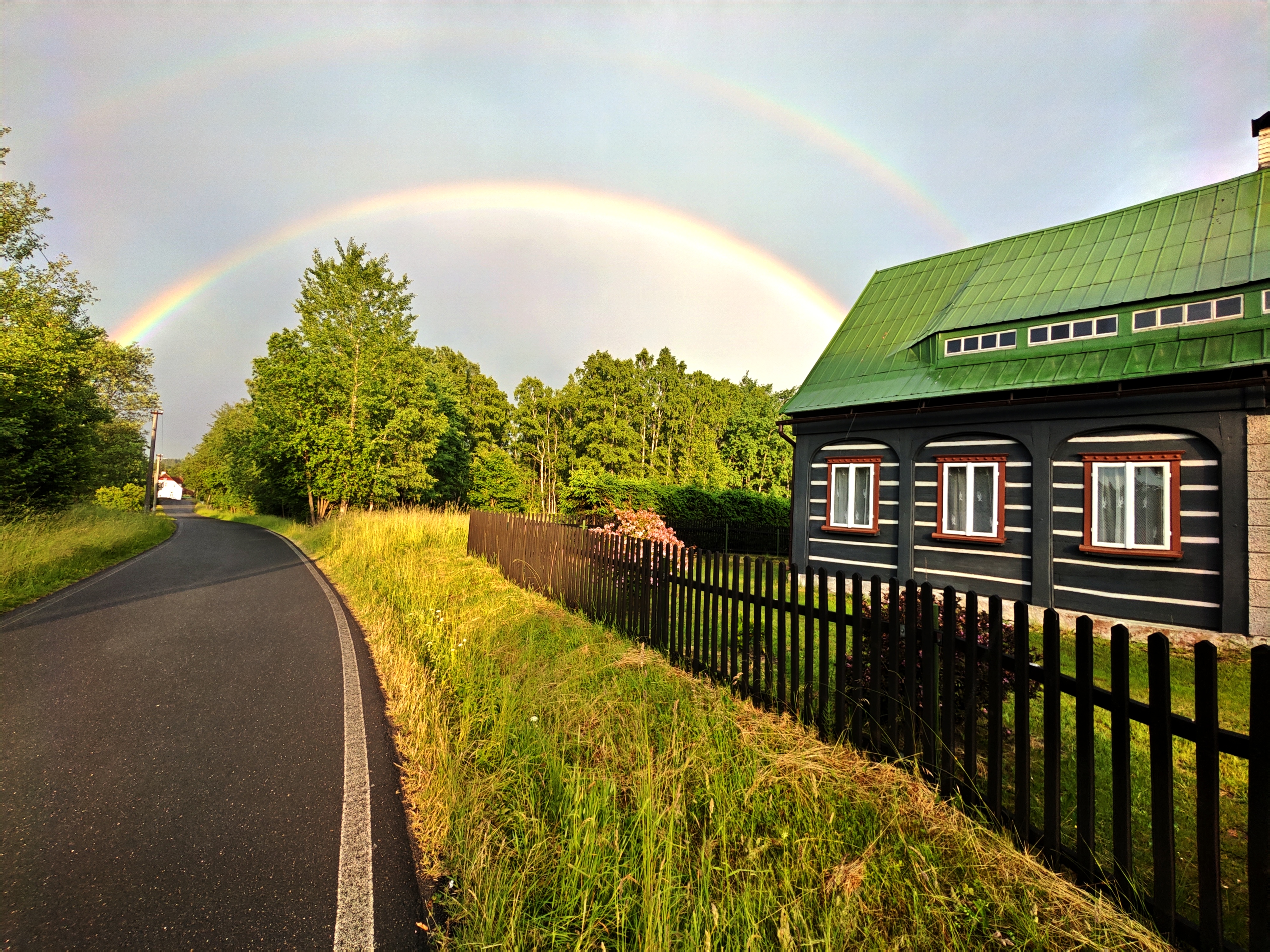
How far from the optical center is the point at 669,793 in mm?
2990

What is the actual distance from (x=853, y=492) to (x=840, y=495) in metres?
0.37

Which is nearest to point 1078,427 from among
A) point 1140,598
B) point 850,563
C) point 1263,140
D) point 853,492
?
point 1140,598

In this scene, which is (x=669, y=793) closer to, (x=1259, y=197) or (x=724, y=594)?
(x=724, y=594)

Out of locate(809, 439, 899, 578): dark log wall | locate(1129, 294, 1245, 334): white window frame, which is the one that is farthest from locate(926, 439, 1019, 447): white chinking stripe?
locate(1129, 294, 1245, 334): white window frame

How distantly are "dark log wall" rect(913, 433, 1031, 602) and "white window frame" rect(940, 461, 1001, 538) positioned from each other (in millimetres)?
135

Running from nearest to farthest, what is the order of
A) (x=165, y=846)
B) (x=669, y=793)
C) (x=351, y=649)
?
1. (x=165, y=846)
2. (x=669, y=793)
3. (x=351, y=649)

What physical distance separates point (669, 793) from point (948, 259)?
1704 cm

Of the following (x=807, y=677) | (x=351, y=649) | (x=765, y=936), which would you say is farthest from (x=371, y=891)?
(x=351, y=649)

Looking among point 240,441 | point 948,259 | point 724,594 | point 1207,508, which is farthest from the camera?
point 240,441

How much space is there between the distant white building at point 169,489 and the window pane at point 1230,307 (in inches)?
4385

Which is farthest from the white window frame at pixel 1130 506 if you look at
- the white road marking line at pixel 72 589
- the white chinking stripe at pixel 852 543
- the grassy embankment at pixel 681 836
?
the white road marking line at pixel 72 589

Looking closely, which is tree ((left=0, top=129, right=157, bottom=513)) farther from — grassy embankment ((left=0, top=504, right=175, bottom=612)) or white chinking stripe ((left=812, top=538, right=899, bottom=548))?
white chinking stripe ((left=812, top=538, right=899, bottom=548))

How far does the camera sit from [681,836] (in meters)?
2.64

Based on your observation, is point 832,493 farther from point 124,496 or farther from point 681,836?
point 124,496
